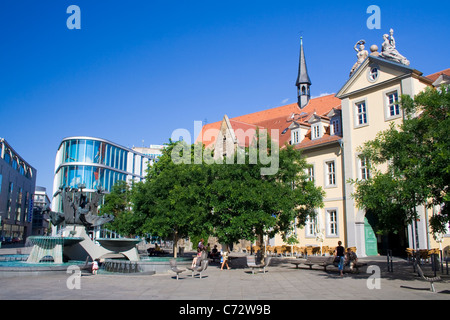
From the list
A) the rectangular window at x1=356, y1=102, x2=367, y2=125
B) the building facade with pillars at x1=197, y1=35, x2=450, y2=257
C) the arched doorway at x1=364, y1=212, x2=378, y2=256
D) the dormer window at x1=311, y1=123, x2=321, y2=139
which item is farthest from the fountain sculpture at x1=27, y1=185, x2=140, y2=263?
the dormer window at x1=311, y1=123, x2=321, y2=139

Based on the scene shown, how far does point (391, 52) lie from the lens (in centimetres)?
3000

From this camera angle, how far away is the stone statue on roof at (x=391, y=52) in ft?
97.3

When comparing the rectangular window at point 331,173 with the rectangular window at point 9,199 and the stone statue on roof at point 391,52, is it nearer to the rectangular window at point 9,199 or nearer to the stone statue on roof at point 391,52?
the stone statue on roof at point 391,52

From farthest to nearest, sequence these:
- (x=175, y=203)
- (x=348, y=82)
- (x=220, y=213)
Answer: (x=348, y=82) → (x=175, y=203) → (x=220, y=213)

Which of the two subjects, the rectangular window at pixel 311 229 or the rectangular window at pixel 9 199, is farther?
the rectangular window at pixel 9 199

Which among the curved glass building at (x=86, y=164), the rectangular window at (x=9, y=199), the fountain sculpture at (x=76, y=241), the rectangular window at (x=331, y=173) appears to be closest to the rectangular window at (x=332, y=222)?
the rectangular window at (x=331, y=173)

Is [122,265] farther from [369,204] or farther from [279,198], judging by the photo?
[369,204]

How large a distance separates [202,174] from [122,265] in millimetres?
6648

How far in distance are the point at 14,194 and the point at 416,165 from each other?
85.6 metres

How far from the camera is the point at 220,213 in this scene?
846 inches

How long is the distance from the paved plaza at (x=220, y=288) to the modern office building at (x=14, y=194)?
66.0m

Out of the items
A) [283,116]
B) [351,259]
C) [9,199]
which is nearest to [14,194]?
[9,199]
